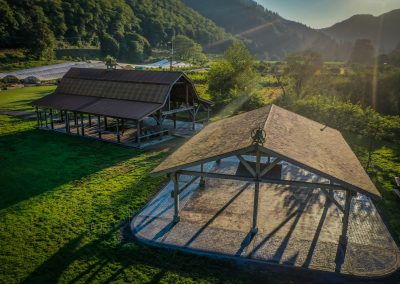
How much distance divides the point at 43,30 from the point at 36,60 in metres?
7.70

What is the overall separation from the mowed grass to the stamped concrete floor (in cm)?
76

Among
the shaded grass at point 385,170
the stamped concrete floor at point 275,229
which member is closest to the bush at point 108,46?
the shaded grass at point 385,170

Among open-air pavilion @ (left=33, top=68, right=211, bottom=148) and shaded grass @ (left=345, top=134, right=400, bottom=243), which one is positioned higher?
open-air pavilion @ (left=33, top=68, right=211, bottom=148)

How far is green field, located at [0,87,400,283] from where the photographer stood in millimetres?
9219

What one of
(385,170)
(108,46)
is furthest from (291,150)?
(108,46)

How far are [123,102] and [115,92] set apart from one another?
1.80 metres

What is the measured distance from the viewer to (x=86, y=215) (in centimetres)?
1242

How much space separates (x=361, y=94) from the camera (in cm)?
3750

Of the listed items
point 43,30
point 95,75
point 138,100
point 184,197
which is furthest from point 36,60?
point 184,197

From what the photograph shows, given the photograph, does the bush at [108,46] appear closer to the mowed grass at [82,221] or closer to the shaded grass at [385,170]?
the mowed grass at [82,221]

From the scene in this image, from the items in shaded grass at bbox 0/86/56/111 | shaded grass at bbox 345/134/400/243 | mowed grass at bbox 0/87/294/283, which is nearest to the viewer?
mowed grass at bbox 0/87/294/283

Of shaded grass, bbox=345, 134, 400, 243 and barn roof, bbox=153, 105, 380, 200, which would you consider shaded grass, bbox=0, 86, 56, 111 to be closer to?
barn roof, bbox=153, 105, 380, 200

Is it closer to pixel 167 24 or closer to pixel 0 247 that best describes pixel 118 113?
pixel 0 247

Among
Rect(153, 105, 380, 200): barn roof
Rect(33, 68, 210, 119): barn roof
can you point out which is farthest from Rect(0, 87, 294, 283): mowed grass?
Rect(33, 68, 210, 119): barn roof
